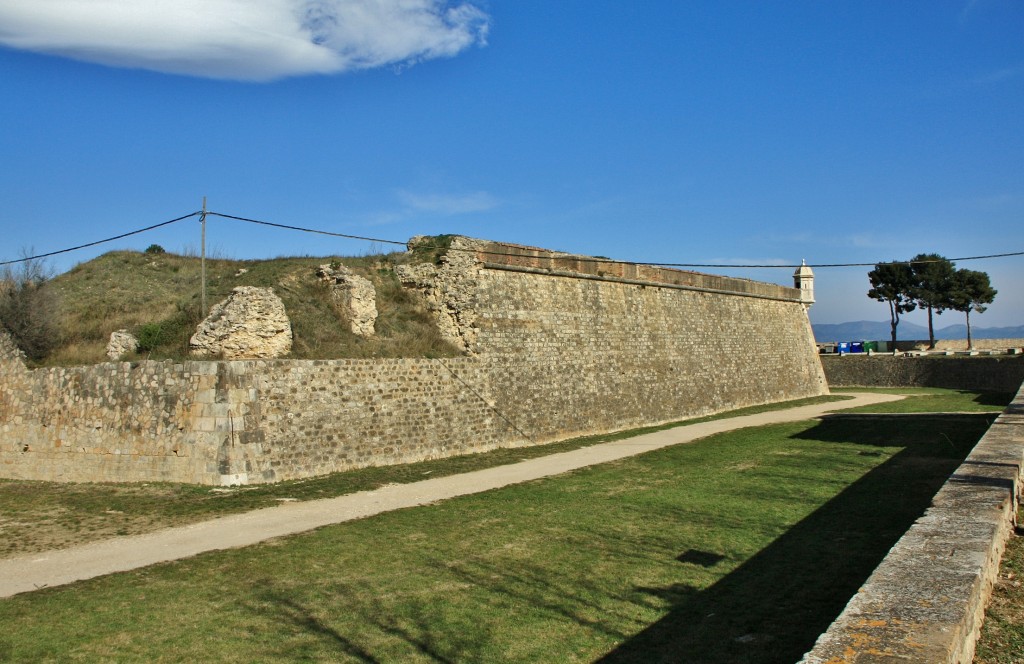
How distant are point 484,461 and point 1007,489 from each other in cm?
1018

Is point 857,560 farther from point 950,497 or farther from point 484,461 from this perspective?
point 484,461

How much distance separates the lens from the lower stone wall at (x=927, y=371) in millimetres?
33500

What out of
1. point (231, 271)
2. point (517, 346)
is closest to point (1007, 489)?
point (517, 346)

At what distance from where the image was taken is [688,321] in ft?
85.7

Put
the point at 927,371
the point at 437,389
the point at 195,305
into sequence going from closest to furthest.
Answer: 1. the point at 195,305
2. the point at 437,389
3. the point at 927,371

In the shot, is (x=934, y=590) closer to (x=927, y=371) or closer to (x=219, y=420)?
(x=219, y=420)

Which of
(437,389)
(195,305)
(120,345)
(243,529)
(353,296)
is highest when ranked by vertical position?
(353,296)

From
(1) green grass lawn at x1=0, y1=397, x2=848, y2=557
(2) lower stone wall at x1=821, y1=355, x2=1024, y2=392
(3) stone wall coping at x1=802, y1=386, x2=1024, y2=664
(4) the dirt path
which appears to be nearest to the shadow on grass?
(3) stone wall coping at x1=802, y1=386, x2=1024, y2=664

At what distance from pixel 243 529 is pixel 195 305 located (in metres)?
6.72

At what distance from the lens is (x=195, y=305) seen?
47.8 feet

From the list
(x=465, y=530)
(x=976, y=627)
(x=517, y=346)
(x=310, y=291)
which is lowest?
(x=465, y=530)

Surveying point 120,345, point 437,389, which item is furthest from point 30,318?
point 437,389

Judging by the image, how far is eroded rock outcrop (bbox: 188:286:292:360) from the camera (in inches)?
509

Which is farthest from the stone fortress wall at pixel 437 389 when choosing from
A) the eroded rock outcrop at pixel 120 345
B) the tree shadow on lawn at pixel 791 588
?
the tree shadow on lawn at pixel 791 588
